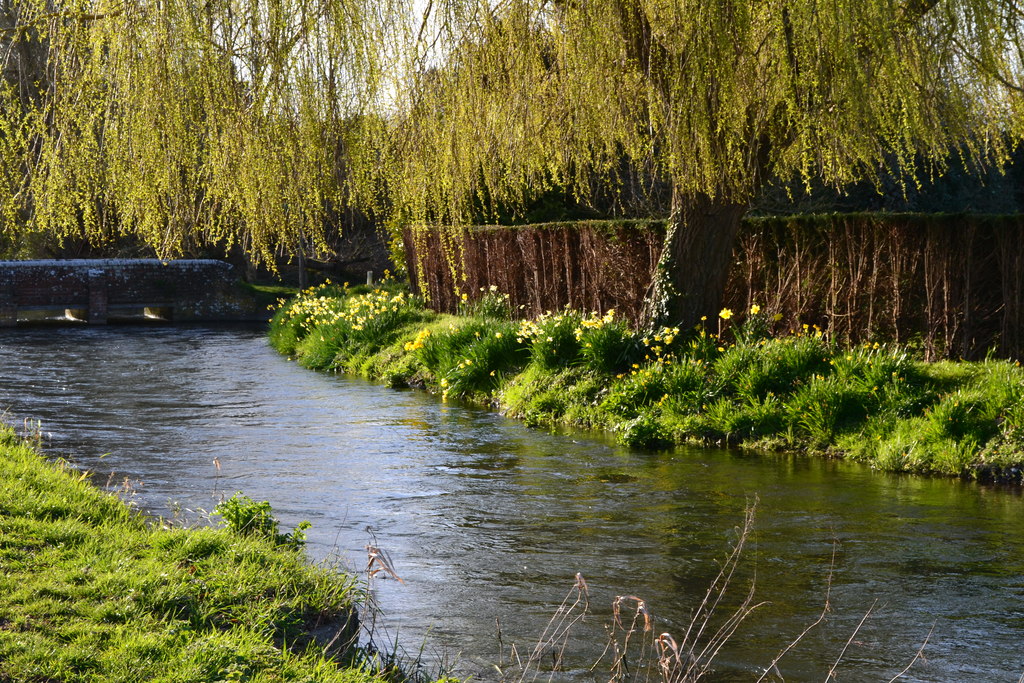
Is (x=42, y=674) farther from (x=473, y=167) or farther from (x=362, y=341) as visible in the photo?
(x=362, y=341)

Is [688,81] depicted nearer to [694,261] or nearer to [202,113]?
[202,113]

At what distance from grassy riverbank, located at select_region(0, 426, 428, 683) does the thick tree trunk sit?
6754mm

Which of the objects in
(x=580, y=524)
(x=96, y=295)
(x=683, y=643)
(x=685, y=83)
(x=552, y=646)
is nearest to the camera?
(x=683, y=643)

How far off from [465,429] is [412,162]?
5.10 meters

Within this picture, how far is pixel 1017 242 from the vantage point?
11016mm

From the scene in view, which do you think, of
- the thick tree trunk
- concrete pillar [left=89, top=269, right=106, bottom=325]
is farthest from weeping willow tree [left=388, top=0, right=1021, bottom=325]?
concrete pillar [left=89, top=269, right=106, bottom=325]

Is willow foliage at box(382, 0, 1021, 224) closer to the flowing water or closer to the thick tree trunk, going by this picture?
the thick tree trunk

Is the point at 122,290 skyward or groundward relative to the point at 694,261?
groundward

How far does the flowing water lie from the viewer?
561 centimetres

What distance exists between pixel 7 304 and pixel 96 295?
7.17ft

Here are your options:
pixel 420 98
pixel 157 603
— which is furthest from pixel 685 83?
pixel 157 603

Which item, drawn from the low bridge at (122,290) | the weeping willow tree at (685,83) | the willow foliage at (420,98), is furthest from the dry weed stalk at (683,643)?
the low bridge at (122,290)

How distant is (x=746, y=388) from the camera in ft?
36.7

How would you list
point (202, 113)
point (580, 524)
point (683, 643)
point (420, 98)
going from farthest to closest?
point (580, 524) → point (420, 98) → point (202, 113) → point (683, 643)
